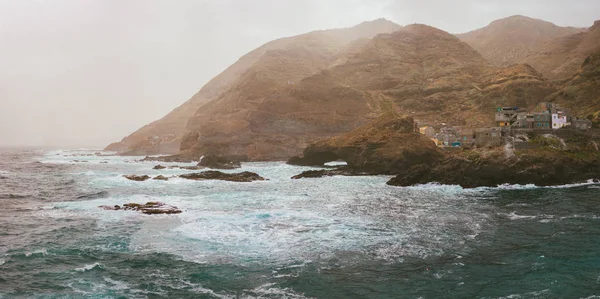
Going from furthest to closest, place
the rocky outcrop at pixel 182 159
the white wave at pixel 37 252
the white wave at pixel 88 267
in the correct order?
the rocky outcrop at pixel 182 159 < the white wave at pixel 37 252 < the white wave at pixel 88 267

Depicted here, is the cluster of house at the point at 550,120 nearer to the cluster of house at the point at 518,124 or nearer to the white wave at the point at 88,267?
the cluster of house at the point at 518,124

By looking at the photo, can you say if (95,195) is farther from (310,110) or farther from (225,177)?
(310,110)

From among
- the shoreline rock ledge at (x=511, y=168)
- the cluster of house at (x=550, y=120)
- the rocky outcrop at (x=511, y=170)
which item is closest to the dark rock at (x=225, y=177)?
the shoreline rock ledge at (x=511, y=168)

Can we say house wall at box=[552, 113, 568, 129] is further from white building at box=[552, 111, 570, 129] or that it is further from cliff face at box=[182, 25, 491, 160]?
cliff face at box=[182, 25, 491, 160]

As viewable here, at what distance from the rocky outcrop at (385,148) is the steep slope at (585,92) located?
40.9m

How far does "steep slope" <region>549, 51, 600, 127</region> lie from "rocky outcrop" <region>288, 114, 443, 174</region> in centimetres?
4094

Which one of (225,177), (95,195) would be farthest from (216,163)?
(95,195)

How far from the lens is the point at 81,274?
23391mm

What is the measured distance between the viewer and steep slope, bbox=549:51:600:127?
10768 centimetres

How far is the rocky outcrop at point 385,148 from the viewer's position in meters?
84.7

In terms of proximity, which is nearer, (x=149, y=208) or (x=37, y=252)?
(x=37, y=252)

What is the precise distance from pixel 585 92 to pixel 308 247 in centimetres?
11954

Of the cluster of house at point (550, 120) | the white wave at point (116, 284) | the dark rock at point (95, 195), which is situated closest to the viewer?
the white wave at point (116, 284)

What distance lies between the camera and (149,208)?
42.7 metres
